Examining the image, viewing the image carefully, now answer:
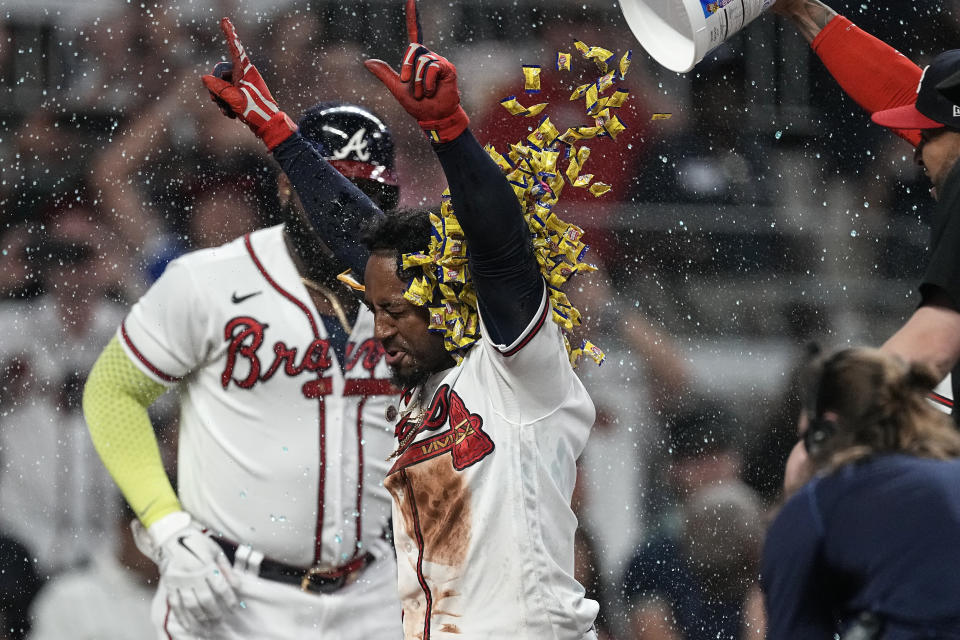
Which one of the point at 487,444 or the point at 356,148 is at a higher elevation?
the point at 356,148

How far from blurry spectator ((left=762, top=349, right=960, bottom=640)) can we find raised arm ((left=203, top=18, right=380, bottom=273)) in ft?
4.17

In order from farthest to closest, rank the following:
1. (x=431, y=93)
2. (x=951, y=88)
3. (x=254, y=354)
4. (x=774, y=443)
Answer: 1. (x=774, y=443)
2. (x=254, y=354)
3. (x=951, y=88)
4. (x=431, y=93)

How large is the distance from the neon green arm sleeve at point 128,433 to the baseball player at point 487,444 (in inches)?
51.8

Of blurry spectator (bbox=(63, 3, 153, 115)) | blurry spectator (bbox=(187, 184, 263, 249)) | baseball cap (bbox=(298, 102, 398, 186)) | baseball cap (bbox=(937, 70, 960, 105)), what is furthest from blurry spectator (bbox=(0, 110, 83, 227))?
baseball cap (bbox=(937, 70, 960, 105))


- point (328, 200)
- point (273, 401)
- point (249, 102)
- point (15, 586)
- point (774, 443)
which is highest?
point (249, 102)

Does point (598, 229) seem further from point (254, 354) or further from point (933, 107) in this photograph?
point (933, 107)

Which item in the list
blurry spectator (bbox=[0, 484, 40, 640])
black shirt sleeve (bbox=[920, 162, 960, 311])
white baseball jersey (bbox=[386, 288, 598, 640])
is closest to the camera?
white baseball jersey (bbox=[386, 288, 598, 640])

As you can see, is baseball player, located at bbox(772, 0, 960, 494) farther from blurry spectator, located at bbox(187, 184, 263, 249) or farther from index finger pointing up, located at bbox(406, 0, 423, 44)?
blurry spectator, located at bbox(187, 184, 263, 249)

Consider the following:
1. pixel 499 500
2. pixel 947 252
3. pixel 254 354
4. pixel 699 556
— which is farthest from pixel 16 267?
pixel 947 252

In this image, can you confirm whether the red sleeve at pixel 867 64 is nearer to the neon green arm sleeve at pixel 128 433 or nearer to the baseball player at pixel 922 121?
the baseball player at pixel 922 121

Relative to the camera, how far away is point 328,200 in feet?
8.39

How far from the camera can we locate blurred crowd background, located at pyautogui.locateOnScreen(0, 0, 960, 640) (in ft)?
13.2

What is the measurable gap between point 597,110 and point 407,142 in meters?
2.42

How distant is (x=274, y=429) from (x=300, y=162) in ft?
2.68
